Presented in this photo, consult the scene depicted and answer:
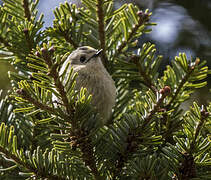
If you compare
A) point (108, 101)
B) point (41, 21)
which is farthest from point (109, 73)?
point (41, 21)

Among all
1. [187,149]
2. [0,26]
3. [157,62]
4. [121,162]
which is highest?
[0,26]

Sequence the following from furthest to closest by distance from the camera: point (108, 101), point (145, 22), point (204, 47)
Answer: point (204, 47) < point (108, 101) < point (145, 22)

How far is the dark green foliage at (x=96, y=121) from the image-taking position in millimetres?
1233

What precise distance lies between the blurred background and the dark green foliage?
3.02 ft

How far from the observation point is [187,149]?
1.30m

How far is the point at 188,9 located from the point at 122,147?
1.93m

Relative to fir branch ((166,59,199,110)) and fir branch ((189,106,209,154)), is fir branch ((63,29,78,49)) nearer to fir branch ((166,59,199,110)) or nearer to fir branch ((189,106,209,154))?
fir branch ((166,59,199,110))

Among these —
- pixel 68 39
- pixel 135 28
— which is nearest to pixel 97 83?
pixel 68 39

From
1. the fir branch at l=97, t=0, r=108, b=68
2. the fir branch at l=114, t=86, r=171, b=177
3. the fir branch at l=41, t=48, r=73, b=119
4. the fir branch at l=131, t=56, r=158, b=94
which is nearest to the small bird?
the fir branch at l=97, t=0, r=108, b=68

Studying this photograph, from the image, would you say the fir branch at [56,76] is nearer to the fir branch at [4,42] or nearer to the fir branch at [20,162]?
the fir branch at [20,162]

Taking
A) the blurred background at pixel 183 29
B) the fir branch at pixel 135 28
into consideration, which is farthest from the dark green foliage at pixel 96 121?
the blurred background at pixel 183 29

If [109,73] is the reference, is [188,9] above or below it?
above

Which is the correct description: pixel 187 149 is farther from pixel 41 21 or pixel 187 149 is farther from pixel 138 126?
pixel 41 21

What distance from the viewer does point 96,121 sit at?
131 centimetres
